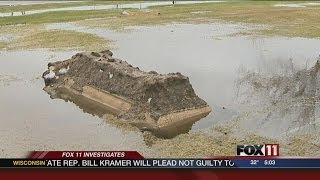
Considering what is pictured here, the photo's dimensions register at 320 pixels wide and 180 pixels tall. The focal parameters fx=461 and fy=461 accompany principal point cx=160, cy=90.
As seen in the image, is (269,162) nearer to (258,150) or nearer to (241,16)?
(258,150)

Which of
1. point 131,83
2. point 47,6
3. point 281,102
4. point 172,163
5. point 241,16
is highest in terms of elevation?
point 47,6

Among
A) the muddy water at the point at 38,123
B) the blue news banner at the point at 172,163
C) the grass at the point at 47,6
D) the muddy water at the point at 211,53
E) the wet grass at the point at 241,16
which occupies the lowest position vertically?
the blue news banner at the point at 172,163

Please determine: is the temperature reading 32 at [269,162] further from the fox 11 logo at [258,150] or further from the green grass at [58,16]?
the green grass at [58,16]

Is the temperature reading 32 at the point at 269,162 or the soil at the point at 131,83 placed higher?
the soil at the point at 131,83

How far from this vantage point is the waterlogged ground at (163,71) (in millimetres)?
3701

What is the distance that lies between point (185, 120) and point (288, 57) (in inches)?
40.0

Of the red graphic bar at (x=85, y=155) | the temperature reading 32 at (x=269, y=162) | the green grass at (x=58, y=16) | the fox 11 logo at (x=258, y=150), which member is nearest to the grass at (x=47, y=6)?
the green grass at (x=58, y=16)

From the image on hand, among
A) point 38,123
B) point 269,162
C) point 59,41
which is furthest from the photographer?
point 59,41

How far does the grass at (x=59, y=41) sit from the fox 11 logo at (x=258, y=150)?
1.47 metres

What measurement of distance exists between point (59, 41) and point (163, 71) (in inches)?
37.3

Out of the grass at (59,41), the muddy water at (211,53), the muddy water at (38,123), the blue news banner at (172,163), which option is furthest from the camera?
the grass at (59,41)

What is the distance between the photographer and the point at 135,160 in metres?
3.64

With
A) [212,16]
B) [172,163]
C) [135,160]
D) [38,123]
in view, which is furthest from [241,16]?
[38,123]

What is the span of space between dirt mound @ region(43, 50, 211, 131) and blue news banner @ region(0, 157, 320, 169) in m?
0.41
